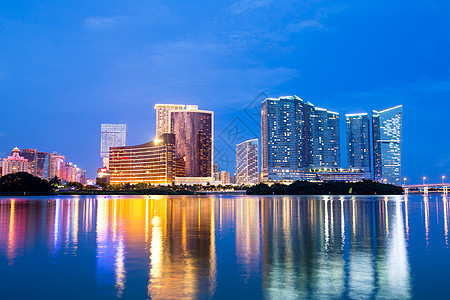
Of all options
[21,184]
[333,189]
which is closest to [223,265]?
[21,184]

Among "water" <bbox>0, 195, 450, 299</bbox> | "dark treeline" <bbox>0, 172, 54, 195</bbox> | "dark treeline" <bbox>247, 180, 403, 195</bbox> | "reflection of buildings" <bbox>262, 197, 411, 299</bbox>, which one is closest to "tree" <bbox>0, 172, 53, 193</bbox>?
"dark treeline" <bbox>0, 172, 54, 195</bbox>

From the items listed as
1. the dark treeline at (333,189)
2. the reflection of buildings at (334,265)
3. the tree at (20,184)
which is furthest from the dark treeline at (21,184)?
the reflection of buildings at (334,265)

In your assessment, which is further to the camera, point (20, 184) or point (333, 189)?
point (333, 189)

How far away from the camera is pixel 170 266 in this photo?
14297mm

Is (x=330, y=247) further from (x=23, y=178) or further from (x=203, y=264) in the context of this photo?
(x=23, y=178)

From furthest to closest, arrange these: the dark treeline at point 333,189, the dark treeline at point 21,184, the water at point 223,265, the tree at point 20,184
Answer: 1. the dark treeline at point 333,189
2. the tree at point 20,184
3. the dark treeline at point 21,184
4. the water at point 223,265

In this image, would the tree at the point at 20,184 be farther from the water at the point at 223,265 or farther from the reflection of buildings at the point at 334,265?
the reflection of buildings at the point at 334,265

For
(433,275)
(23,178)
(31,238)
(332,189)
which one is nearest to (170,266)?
(433,275)

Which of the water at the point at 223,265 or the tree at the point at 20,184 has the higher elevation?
the tree at the point at 20,184

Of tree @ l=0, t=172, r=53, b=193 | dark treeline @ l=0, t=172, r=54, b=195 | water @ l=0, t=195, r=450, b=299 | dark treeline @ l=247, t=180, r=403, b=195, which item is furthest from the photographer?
dark treeline @ l=247, t=180, r=403, b=195

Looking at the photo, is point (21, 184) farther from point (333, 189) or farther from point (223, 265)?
point (223, 265)

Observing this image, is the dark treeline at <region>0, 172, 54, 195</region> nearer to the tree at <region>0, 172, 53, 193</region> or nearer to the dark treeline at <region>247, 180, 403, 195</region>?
the tree at <region>0, 172, 53, 193</region>

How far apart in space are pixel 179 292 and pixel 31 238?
14.8 metres

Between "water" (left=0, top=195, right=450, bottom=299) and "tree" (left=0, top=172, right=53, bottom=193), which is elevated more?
"tree" (left=0, top=172, right=53, bottom=193)
